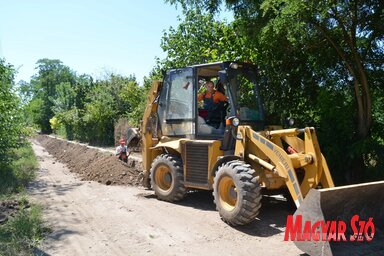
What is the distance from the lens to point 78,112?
1145 inches

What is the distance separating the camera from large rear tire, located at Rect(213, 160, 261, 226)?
562 cm

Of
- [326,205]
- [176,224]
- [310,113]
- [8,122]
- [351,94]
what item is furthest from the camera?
[8,122]

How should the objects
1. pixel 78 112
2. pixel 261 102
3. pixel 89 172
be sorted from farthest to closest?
pixel 78 112 → pixel 89 172 → pixel 261 102

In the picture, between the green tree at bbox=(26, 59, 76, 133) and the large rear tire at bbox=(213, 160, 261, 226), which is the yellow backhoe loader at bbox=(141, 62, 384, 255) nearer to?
the large rear tire at bbox=(213, 160, 261, 226)

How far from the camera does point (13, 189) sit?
9508 mm

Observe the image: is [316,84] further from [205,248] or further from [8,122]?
[8,122]

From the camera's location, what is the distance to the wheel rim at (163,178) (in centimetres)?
786

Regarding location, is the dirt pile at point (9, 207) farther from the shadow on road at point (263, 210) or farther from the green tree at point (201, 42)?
the green tree at point (201, 42)

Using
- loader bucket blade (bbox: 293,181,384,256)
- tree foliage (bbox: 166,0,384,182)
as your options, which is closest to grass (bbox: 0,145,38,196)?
tree foliage (bbox: 166,0,384,182)

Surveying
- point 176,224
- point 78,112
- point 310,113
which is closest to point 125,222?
point 176,224

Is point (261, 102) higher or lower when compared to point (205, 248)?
higher

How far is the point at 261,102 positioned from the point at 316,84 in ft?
6.23

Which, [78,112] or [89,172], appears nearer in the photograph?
[89,172]

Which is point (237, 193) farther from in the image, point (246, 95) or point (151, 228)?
point (246, 95)
